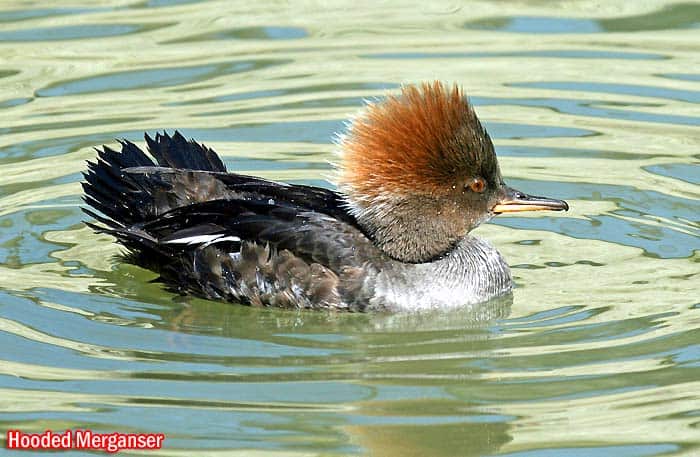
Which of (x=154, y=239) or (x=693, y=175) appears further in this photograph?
(x=693, y=175)

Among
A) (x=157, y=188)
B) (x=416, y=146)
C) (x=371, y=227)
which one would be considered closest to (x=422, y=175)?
(x=416, y=146)

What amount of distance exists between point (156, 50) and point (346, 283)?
656 centimetres

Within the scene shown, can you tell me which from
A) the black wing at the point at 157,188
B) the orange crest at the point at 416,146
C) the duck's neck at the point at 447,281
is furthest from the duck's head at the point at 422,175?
the black wing at the point at 157,188

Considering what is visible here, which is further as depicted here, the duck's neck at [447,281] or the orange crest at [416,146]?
the duck's neck at [447,281]

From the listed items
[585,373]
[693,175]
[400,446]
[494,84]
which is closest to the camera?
[400,446]

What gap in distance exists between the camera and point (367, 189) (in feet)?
30.6

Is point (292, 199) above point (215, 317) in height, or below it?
above

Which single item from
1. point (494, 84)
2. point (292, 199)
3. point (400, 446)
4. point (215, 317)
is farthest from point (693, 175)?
point (400, 446)

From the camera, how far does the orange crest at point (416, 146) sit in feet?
29.7

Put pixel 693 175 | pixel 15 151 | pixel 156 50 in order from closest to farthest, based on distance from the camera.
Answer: pixel 693 175
pixel 15 151
pixel 156 50

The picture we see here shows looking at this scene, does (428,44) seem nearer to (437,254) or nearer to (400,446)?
(437,254)

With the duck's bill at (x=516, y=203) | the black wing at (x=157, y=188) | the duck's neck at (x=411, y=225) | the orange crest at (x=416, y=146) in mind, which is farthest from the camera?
the black wing at (x=157, y=188)

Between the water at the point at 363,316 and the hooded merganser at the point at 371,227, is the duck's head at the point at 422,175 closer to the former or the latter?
the hooded merganser at the point at 371,227

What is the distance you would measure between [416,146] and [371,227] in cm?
71
